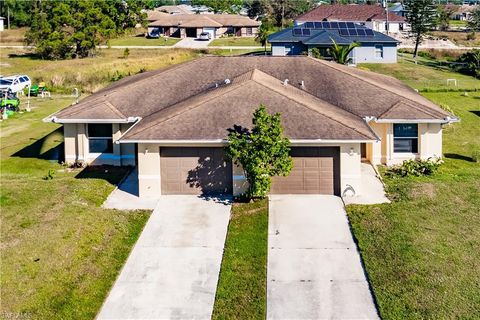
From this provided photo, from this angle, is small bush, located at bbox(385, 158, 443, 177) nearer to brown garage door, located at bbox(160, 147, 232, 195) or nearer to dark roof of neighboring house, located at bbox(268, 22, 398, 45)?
brown garage door, located at bbox(160, 147, 232, 195)

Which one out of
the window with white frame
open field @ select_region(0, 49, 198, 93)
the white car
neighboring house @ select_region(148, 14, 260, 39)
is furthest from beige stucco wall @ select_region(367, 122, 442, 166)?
neighboring house @ select_region(148, 14, 260, 39)

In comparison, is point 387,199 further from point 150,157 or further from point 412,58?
point 412,58

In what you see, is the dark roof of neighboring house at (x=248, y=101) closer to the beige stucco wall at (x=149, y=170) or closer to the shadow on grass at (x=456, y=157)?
the beige stucco wall at (x=149, y=170)

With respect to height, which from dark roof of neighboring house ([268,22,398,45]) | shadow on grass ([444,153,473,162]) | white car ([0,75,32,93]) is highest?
Result: dark roof of neighboring house ([268,22,398,45])

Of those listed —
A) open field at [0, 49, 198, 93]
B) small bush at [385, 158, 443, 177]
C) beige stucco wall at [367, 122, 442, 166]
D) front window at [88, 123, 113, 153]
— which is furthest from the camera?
open field at [0, 49, 198, 93]

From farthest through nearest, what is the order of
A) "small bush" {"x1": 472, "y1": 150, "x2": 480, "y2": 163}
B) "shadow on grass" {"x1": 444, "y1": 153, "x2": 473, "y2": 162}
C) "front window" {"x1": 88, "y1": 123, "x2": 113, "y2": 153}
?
"shadow on grass" {"x1": 444, "y1": 153, "x2": 473, "y2": 162} → "small bush" {"x1": 472, "y1": 150, "x2": 480, "y2": 163} → "front window" {"x1": 88, "y1": 123, "x2": 113, "y2": 153}

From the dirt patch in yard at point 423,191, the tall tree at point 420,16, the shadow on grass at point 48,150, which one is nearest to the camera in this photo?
the dirt patch in yard at point 423,191

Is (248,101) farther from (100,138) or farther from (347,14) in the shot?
(347,14)

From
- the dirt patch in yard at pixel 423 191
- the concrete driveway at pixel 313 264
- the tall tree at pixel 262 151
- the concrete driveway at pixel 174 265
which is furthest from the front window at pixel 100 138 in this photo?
the dirt patch in yard at pixel 423 191
